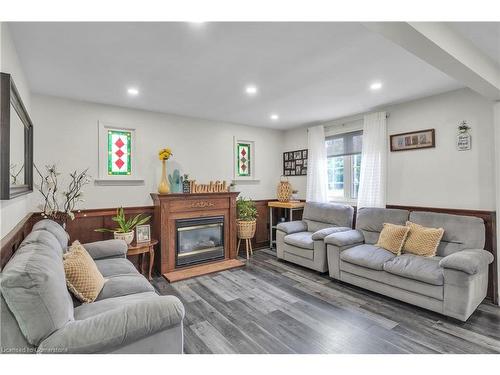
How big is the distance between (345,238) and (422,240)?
84 centimetres

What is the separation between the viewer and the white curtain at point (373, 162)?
3.71 meters

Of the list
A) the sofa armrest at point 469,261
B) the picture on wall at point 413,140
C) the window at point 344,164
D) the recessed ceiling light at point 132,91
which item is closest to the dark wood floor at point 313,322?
the sofa armrest at point 469,261

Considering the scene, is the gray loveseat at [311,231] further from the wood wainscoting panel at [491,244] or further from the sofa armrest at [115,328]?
the sofa armrest at [115,328]

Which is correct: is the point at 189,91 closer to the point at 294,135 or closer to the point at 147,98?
the point at 147,98

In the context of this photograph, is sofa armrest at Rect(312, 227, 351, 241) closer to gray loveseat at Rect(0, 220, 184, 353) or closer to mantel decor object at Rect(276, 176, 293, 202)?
mantel decor object at Rect(276, 176, 293, 202)

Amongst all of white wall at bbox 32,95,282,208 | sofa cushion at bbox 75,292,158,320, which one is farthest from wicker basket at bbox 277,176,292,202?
sofa cushion at bbox 75,292,158,320

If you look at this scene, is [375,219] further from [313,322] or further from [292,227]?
[313,322]

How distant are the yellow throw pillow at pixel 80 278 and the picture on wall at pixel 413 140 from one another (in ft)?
12.6

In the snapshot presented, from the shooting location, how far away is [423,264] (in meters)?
2.66

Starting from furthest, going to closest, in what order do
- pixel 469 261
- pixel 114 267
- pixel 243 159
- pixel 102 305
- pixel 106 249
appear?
pixel 243 159 < pixel 106 249 < pixel 114 267 < pixel 469 261 < pixel 102 305

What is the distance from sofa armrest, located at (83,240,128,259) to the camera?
9.01ft

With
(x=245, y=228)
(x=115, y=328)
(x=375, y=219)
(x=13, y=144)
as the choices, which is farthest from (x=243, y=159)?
(x=115, y=328)

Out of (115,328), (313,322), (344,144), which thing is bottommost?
(313,322)
